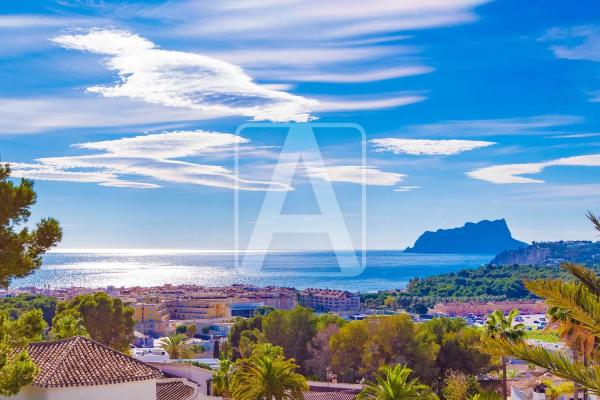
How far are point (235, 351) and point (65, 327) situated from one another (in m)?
23.3

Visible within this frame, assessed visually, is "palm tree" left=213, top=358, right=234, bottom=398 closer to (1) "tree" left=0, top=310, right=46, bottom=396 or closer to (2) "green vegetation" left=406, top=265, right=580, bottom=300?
(1) "tree" left=0, top=310, right=46, bottom=396

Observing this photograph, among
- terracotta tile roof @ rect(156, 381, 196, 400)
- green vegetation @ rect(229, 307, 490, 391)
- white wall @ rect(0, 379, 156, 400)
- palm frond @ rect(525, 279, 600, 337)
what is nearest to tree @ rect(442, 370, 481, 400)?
green vegetation @ rect(229, 307, 490, 391)

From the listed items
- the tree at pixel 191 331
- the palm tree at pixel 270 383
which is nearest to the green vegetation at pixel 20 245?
the palm tree at pixel 270 383

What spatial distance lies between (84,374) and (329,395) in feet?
56.1

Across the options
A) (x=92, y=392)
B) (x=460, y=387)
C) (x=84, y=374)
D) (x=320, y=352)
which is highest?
(x=84, y=374)

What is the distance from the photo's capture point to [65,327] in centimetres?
2936

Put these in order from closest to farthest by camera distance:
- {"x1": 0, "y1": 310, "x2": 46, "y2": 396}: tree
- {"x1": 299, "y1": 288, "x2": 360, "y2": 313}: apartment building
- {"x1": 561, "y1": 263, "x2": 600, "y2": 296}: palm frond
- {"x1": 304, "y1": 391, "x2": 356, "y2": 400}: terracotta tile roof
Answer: {"x1": 561, "y1": 263, "x2": 600, "y2": 296}: palm frond → {"x1": 0, "y1": 310, "x2": 46, "y2": 396}: tree → {"x1": 304, "y1": 391, "x2": 356, "y2": 400}: terracotta tile roof → {"x1": 299, "y1": 288, "x2": 360, "y2": 313}: apartment building

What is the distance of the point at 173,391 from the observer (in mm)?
Result: 25062

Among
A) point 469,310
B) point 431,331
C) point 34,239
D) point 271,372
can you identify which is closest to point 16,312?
point 431,331

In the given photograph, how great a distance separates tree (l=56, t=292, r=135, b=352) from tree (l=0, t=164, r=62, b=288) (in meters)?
28.5

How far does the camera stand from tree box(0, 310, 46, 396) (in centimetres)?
1335

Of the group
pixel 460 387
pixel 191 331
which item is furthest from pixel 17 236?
pixel 191 331

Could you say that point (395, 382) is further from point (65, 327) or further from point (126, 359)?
point (65, 327)

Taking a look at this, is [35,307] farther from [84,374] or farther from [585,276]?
[585,276]
